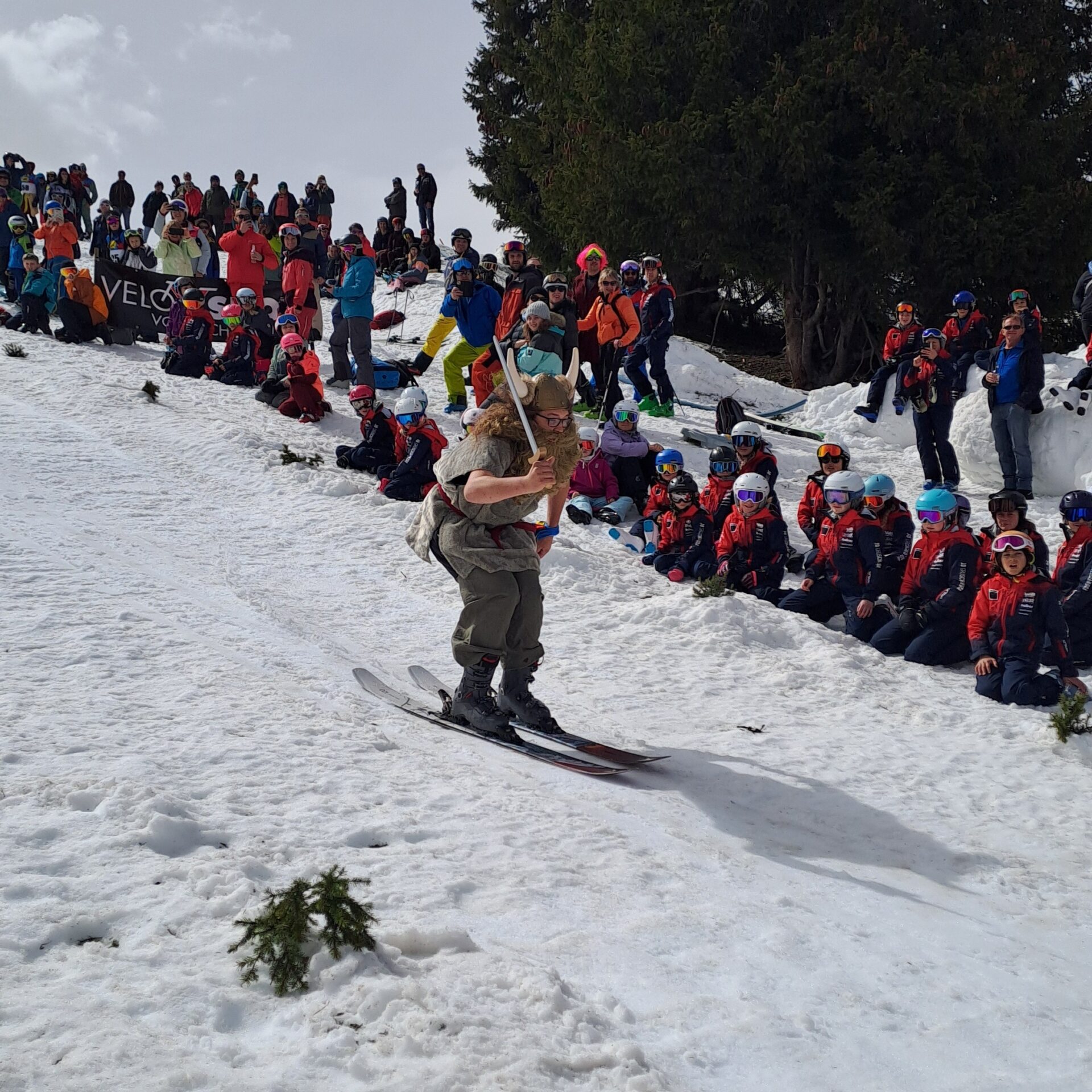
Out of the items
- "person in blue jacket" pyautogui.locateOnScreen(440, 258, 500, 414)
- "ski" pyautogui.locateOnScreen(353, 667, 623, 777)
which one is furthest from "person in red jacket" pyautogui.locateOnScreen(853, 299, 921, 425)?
"ski" pyautogui.locateOnScreen(353, 667, 623, 777)

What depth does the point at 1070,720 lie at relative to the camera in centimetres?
575

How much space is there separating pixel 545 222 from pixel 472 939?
2300 cm

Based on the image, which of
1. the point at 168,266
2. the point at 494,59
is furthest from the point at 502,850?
the point at 494,59

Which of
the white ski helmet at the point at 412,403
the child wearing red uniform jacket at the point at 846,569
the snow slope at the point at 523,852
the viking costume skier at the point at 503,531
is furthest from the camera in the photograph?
the white ski helmet at the point at 412,403

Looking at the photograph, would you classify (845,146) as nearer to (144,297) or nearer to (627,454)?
(627,454)

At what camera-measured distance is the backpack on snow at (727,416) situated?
44.3 feet

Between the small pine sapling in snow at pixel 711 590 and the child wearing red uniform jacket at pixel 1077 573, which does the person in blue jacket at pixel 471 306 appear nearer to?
the small pine sapling in snow at pixel 711 590

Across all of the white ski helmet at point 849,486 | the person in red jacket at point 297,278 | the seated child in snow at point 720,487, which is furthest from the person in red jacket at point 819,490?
the person in red jacket at point 297,278

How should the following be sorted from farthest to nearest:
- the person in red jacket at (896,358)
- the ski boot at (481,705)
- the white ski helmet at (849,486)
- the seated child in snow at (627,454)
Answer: the person in red jacket at (896,358) < the seated child in snow at (627,454) < the white ski helmet at (849,486) < the ski boot at (481,705)

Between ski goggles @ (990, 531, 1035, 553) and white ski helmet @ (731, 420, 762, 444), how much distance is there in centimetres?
339

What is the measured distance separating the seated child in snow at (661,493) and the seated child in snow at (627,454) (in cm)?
81

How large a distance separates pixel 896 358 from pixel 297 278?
8.92 meters

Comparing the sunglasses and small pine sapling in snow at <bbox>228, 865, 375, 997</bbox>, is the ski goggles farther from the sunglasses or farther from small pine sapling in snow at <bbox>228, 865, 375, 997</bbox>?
small pine sapling in snow at <bbox>228, 865, 375, 997</bbox>

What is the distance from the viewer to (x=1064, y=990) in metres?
3.39
